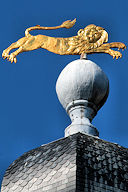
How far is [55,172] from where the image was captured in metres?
18.0

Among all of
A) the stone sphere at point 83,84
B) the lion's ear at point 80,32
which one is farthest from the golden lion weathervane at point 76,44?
the stone sphere at point 83,84

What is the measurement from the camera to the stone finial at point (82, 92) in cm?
1973

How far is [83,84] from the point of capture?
19766mm

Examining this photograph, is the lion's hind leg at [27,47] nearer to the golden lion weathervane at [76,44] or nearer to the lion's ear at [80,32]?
the golden lion weathervane at [76,44]

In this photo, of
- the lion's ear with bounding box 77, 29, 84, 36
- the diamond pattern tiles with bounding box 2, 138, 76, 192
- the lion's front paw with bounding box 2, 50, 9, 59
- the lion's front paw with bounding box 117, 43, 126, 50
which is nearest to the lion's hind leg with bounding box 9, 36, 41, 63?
the lion's front paw with bounding box 2, 50, 9, 59

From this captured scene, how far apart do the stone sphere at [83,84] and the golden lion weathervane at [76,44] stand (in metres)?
1.29

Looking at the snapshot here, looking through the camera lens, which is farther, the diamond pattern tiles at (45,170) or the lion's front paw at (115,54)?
the lion's front paw at (115,54)

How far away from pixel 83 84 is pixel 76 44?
242cm

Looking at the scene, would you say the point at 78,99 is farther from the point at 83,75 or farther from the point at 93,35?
the point at 93,35

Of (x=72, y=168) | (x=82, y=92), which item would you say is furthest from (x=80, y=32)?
(x=72, y=168)

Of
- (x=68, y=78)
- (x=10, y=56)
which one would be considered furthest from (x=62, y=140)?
(x=10, y=56)

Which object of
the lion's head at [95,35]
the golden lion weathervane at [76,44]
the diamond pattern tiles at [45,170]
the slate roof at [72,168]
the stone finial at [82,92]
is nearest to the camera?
the slate roof at [72,168]

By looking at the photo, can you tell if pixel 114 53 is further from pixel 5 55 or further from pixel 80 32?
pixel 5 55

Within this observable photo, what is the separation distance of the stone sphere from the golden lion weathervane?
129 cm
